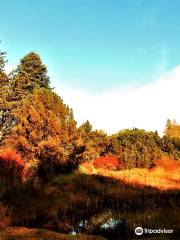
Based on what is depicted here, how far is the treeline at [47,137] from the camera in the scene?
23.2m

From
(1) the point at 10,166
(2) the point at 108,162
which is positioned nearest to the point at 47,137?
(1) the point at 10,166

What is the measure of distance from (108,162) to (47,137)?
10.2m

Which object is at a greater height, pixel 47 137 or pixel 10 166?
pixel 47 137

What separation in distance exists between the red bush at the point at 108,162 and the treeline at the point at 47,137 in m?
0.56

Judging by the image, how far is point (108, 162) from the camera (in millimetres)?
32875

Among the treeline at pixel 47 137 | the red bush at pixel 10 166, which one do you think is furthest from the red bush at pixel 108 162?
the red bush at pixel 10 166

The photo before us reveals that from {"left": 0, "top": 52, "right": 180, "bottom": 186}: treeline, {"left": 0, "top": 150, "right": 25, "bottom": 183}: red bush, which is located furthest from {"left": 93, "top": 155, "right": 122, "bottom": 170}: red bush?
{"left": 0, "top": 150, "right": 25, "bottom": 183}: red bush

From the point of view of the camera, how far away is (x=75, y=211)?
10.6m

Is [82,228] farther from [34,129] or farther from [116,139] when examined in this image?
[116,139]

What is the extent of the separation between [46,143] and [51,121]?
5.71 feet

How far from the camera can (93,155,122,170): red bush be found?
103 ft

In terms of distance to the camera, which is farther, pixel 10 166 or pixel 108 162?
pixel 108 162

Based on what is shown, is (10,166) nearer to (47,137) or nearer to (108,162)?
(47,137)

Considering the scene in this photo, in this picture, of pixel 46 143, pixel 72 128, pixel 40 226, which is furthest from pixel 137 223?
pixel 72 128
